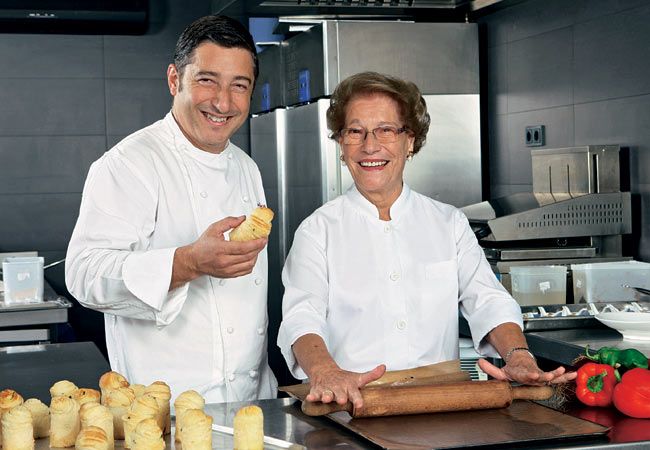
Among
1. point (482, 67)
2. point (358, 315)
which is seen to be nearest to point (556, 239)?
point (482, 67)

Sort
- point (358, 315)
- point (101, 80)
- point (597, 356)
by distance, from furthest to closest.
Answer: point (101, 80) < point (358, 315) < point (597, 356)

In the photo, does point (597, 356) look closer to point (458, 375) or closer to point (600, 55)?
point (458, 375)

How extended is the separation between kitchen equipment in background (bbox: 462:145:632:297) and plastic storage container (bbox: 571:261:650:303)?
0.24 meters

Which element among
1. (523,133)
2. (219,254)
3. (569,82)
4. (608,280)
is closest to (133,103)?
(523,133)

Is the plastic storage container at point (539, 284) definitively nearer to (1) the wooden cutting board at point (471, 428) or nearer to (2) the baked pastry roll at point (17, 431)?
(1) the wooden cutting board at point (471, 428)

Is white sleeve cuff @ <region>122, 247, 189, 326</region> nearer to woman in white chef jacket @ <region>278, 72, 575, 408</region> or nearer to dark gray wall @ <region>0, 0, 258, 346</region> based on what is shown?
woman in white chef jacket @ <region>278, 72, 575, 408</region>

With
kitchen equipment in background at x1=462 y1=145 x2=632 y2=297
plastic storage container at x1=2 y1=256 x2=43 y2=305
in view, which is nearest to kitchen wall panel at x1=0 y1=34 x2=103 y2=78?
plastic storage container at x1=2 y1=256 x2=43 y2=305

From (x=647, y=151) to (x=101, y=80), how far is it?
3.15 m

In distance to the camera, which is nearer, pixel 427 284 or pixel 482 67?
pixel 427 284

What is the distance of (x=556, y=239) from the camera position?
342cm

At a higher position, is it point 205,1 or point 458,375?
point 205,1

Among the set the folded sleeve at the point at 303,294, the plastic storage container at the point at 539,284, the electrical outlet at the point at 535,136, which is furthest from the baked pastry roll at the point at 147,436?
the electrical outlet at the point at 535,136

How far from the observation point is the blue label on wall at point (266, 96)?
4953mm

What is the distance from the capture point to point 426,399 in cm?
160
